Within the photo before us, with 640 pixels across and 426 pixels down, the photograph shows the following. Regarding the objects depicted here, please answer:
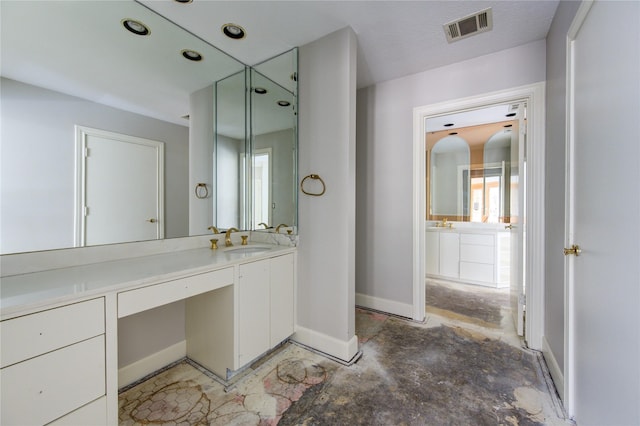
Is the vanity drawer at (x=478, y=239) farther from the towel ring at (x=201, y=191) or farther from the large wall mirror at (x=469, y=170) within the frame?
the towel ring at (x=201, y=191)

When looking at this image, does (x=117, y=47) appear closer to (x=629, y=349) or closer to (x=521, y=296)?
(x=629, y=349)

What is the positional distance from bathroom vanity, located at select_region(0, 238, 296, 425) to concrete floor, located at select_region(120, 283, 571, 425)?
195 mm

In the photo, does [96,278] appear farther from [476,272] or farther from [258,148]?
[476,272]

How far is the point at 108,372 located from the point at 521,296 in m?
2.83

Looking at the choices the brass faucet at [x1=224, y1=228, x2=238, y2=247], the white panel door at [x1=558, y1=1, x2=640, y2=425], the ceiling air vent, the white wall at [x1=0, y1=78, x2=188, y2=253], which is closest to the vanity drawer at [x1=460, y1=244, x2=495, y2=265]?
the white panel door at [x1=558, y1=1, x2=640, y2=425]

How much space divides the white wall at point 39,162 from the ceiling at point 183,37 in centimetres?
9

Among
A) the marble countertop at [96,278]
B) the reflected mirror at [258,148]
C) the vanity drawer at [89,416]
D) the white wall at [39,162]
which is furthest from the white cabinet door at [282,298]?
the white wall at [39,162]

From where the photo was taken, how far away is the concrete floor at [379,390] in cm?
134

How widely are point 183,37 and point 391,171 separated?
2088 millimetres

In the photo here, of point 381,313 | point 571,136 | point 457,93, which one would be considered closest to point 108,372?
point 381,313

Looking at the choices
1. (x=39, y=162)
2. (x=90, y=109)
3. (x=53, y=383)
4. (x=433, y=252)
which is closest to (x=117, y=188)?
(x=39, y=162)

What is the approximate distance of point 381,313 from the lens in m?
2.62

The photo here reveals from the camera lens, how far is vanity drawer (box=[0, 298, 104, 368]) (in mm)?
812

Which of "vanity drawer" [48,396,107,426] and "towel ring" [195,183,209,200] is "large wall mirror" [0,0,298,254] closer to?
"towel ring" [195,183,209,200]
